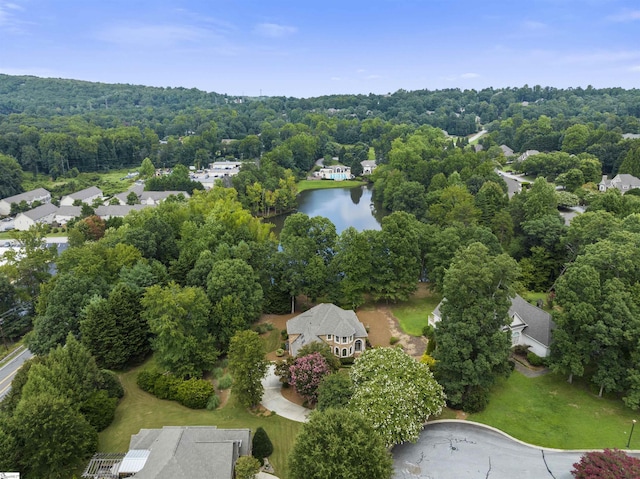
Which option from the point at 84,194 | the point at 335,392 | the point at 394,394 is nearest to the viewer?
the point at 394,394

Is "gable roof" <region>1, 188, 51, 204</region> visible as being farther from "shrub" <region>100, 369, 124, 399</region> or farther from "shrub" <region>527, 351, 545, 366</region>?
"shrub" <region>527, 351, 545, 366</region>

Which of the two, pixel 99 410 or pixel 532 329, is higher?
pixel 532 329

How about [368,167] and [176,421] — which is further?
[368,167]

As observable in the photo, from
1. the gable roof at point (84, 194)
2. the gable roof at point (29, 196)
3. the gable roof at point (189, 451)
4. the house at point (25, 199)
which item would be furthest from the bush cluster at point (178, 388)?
the gable roof at point (29, 196)

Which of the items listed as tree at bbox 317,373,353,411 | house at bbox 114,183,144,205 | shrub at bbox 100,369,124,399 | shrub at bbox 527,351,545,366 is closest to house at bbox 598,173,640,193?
shrub at bbox 527,351,545,366

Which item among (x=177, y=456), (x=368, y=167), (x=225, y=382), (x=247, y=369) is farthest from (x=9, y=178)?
(x=177, y=456)

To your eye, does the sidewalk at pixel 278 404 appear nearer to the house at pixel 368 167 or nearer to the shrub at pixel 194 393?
the shrub at pixel 194 393

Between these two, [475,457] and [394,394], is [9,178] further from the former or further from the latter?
[475,457]

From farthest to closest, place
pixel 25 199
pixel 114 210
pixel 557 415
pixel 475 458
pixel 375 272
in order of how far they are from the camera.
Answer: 1. pixel 25 199
2. pixel 114 210
3. pixel 375 272
4. pixel 557 415
5. pixel 475 458
